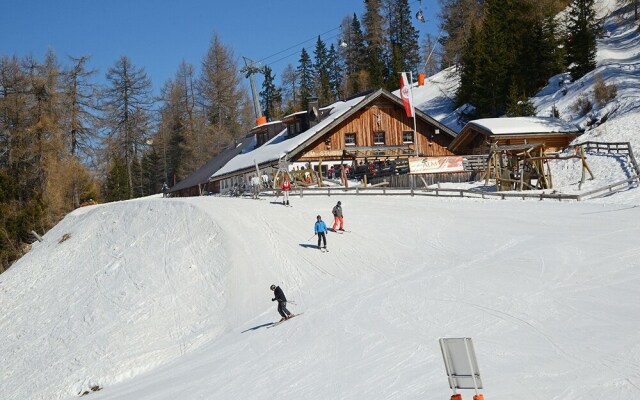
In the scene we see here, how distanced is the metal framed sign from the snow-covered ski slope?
11.9 ft

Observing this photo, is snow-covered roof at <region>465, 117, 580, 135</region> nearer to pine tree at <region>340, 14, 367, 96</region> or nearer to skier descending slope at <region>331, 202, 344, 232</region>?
skier descending slope at <region>331, 202, 344, 232</region>

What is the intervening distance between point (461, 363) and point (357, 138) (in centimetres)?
3970

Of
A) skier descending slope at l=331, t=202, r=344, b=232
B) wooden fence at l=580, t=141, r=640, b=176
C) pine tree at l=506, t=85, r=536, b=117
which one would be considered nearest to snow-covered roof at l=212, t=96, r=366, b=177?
pine tree at l=506, t=85, r=536, b=117

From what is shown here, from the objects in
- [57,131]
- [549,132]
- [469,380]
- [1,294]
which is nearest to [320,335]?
[469,380]

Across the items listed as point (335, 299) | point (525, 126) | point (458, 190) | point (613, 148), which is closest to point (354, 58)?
point (525, 126)

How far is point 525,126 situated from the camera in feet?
137

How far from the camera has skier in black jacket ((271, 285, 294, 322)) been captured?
2011cm

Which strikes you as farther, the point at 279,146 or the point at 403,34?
the point at 403,34

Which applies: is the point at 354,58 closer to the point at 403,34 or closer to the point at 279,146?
the point at 403,34

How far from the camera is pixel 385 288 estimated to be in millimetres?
21516

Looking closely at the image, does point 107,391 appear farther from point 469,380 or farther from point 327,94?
point 327,94

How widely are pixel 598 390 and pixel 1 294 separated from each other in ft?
100

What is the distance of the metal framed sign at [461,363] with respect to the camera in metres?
8.72

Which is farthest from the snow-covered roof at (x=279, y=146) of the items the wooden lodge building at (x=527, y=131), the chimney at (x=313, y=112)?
the wooden lodge building at (x=527, y=131)
